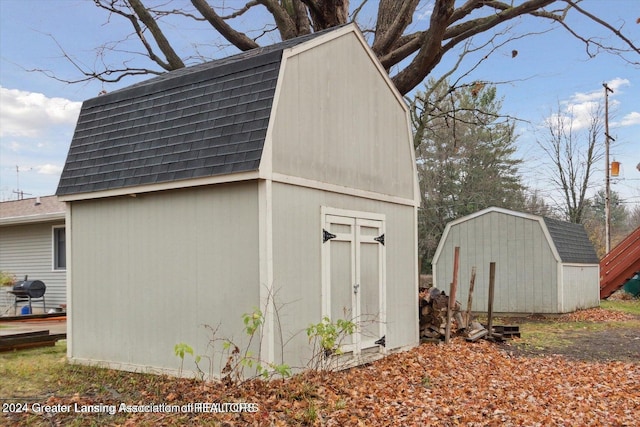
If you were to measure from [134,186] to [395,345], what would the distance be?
4.44 m

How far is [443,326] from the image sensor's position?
10125mm

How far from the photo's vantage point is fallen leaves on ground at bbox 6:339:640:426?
5250mm

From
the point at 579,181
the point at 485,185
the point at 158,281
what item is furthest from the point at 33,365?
the point at 579,181

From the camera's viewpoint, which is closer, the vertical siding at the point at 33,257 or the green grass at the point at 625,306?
the vertical siding at the point at 33,257

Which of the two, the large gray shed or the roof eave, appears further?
the roof eave

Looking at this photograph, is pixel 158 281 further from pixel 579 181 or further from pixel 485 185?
pixel 579 181

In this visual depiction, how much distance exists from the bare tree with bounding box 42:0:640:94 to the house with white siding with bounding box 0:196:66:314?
493 centimetres

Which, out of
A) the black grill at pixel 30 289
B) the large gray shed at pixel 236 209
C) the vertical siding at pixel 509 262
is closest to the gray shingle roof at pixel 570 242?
the vertical siding at pixel 509 262

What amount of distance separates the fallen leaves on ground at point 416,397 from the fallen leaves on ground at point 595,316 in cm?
728

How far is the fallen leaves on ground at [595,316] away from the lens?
48.9 ft

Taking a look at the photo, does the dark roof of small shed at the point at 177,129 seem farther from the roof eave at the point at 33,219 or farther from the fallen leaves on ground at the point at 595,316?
the fallen leaves on ground at the point at 595,316

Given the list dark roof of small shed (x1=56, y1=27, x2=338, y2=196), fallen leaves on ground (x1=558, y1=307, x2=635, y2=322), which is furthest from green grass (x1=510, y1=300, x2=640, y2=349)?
dark roof of small shed (x1=56, y1=27, x2=338, y2=196)

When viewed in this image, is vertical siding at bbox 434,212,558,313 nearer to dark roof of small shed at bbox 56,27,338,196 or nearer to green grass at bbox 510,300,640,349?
green grass at bbox 510,300,640,349

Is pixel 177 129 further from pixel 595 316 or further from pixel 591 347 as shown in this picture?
pixel 595 316
